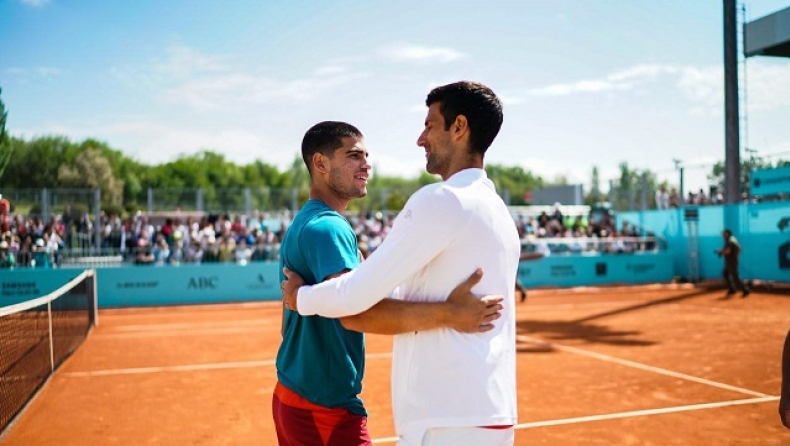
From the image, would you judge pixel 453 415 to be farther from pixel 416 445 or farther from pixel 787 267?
pixel 787 267

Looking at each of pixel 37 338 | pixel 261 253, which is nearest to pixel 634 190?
pixel 261 253

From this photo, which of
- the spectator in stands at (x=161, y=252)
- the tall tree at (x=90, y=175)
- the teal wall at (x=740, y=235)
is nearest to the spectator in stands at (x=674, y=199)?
the teal wall at (x=740, y=235)

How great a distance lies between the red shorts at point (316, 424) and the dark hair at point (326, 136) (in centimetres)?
108

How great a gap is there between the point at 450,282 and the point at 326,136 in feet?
3.84

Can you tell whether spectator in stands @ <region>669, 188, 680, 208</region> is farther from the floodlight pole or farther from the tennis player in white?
the tennis player in white

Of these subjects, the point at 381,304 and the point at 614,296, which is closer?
the point at 381,304

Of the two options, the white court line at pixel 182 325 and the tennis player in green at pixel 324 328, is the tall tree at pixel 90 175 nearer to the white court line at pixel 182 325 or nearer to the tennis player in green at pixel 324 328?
the white court line at pixel 182 325

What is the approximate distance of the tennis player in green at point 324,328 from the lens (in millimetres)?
2787

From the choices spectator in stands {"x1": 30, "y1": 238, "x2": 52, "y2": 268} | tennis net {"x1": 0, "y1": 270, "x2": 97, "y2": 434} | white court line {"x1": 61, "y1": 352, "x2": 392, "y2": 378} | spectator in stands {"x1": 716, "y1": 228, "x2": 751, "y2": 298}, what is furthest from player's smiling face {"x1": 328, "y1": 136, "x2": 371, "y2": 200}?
spectator in stands {"x1": 716, "y1": 228, "x2": 751, "y2": 298}

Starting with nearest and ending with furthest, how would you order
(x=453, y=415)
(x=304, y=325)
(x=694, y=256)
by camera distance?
(x=453, y=415), (x=304, y=325), (x=694, y=256)

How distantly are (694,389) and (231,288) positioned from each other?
678 inches

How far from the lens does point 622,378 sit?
358 inches

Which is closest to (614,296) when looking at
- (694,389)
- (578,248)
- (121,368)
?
(578,248)

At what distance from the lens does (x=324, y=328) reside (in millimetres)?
2992
